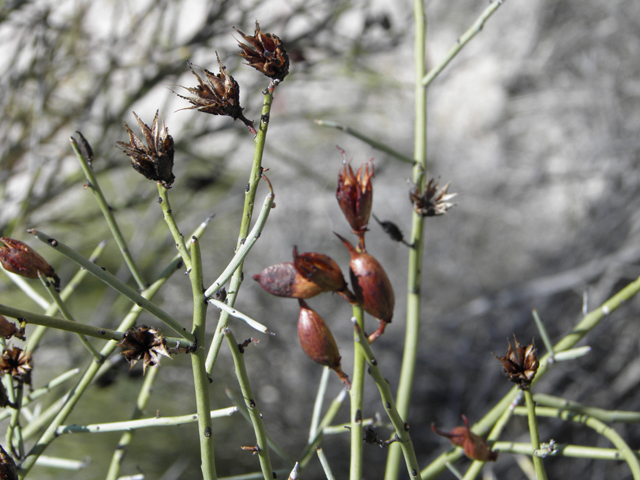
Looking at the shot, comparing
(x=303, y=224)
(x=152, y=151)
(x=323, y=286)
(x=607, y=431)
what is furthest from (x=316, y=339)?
(x=303, y=224)

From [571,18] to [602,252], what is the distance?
144 centimetres

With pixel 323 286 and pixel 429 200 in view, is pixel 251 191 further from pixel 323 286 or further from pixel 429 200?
pixel 429 200

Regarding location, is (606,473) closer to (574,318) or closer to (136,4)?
(574,318)

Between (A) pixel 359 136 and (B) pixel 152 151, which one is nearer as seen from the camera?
(B) pixel 152 151

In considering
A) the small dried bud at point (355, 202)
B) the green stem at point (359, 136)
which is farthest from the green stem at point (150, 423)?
the green stem at point (359, 136)

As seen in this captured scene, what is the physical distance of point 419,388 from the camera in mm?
1213

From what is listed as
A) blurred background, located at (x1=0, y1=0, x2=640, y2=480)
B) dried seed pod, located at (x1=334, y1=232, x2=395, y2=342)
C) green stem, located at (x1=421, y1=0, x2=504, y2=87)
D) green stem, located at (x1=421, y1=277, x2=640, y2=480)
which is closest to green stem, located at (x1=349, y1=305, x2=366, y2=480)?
dried seed pod, located at (x1=334, y1=232, x2=395, y2=342)

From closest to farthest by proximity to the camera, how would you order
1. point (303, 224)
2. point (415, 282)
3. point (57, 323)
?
point (57, 323) < point (415, 282) < point (303, 224)

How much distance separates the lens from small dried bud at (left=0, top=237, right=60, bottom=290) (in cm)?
29

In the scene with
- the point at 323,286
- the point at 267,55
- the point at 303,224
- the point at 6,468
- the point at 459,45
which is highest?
the point at 303,224

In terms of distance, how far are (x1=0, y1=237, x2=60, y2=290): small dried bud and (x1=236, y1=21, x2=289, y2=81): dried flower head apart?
179 mm

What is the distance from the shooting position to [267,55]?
0.87 feet

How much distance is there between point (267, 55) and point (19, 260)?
0.20 metres

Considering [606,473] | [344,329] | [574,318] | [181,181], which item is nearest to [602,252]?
[574,318]
